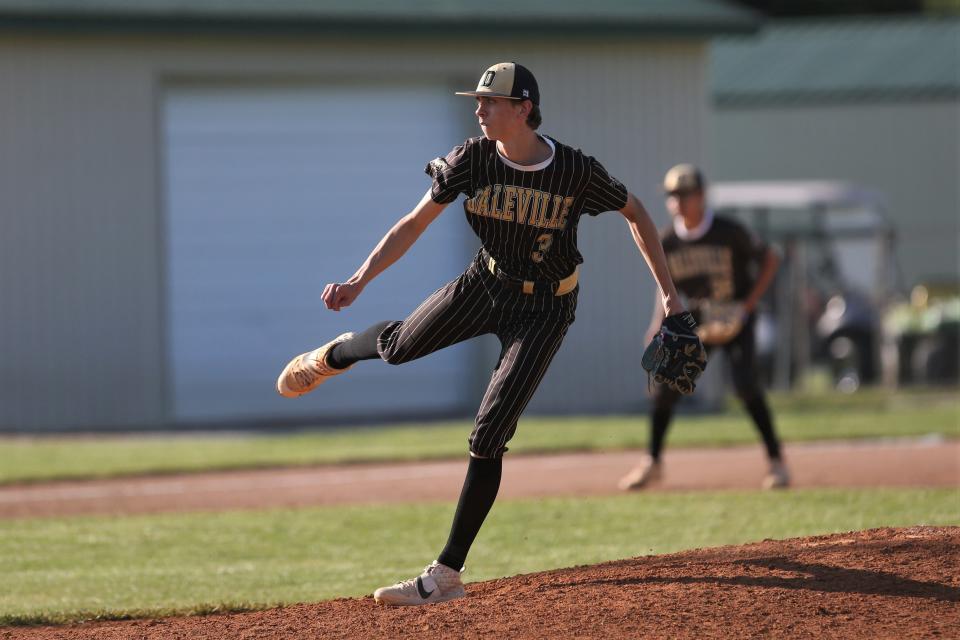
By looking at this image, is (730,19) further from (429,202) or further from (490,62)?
(429,202)

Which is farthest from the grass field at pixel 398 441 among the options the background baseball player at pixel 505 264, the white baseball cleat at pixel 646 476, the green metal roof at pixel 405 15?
the background baseball player at pixel 505 264

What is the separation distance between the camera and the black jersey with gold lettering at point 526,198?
611cm

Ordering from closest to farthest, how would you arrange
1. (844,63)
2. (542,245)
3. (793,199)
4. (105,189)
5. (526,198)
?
(526,198), (542,245), (105,189), (793,199), (844,63)

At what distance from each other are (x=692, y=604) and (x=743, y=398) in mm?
4856

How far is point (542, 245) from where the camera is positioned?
622cm

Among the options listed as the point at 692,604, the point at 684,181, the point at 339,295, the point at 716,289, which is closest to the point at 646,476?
the point at 716,289

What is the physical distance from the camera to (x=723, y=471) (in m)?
11.6

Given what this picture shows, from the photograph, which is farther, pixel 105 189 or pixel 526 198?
pixel 105 189

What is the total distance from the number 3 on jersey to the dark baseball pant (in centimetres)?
413

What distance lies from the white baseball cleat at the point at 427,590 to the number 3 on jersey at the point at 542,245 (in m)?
1.32

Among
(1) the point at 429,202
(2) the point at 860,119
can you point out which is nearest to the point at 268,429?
(1) the point at 429,202

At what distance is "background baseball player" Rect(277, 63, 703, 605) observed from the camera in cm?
610

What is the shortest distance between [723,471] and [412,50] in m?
7.98

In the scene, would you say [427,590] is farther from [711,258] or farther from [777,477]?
[711,258]
